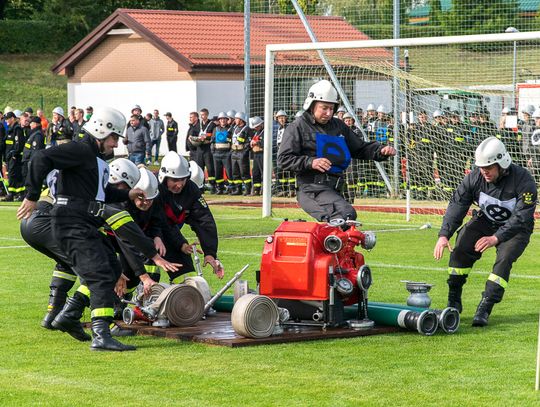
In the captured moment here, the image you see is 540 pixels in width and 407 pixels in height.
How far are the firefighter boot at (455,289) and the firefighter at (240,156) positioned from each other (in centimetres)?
1976

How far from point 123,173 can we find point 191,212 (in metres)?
1.29

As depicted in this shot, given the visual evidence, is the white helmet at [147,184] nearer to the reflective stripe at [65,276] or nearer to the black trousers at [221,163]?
the reflective stripe at [65,276]

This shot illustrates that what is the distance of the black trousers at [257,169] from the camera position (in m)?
30.6

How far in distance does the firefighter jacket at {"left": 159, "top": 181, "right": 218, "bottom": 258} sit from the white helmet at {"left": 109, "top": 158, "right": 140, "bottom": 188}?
0.91 m

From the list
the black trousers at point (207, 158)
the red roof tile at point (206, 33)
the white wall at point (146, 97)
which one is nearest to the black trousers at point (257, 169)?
the black trousers at point (207, 158)

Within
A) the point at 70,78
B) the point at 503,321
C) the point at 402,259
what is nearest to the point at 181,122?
the point at 70,78

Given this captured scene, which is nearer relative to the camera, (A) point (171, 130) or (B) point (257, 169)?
(B) point (257, 169)

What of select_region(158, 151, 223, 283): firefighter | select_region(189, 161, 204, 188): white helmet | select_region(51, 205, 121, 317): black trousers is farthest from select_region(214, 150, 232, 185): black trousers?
select_region(51, 205, 121, 317): black trousers

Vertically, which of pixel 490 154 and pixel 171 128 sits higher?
pixel 171 128

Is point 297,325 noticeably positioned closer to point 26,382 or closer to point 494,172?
point 494,172

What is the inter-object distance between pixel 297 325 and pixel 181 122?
3490cm

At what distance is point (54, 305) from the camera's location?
11016 mm

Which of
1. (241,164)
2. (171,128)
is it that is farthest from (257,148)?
(171,128)

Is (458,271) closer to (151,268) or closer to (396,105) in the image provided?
(151,268)
